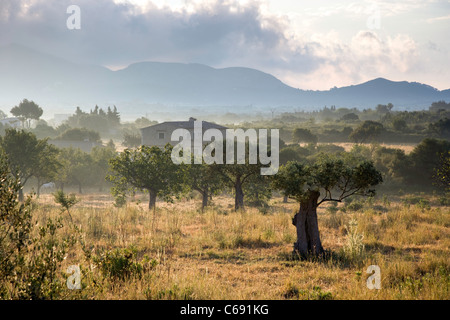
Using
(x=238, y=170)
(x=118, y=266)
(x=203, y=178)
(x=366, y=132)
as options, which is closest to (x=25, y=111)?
(x=366, y=132)

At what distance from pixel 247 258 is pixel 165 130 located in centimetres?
6899

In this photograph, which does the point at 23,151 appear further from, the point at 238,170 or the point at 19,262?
the point at 19,262

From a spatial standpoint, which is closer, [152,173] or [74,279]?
[74,279]

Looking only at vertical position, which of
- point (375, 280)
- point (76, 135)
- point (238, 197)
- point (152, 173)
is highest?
point (76, 135)

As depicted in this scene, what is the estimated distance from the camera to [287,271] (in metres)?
10.7

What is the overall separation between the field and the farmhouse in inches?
2217

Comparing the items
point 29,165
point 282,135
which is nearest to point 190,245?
point 29,165

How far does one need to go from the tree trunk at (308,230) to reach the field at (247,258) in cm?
51

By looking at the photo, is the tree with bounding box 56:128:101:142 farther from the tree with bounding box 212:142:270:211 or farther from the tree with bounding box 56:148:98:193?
the tree with bounding box 212:142:270:211

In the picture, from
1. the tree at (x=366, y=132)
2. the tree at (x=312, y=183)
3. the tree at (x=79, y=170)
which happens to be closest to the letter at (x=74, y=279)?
the tree at (x=312, y=183)

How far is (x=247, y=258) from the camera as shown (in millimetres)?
12414

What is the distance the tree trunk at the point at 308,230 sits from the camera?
12.5m

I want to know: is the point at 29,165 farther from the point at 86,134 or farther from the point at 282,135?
the point at 282,135
